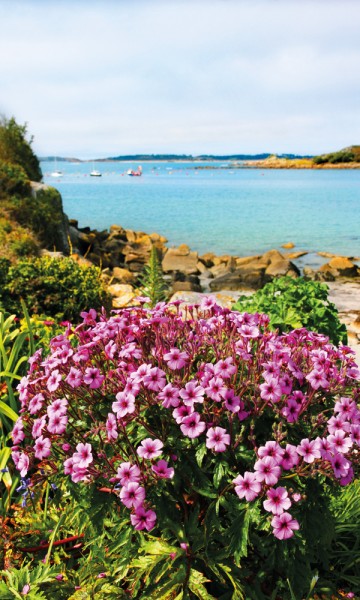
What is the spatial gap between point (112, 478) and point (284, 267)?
58.5 ft

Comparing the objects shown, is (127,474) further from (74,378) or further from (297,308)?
(297,308)

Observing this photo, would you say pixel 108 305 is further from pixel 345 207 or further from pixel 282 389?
pixel 345 207

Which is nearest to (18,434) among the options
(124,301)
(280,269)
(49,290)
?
(49,290)

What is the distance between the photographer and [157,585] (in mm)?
2555

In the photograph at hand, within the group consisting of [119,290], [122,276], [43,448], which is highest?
[43,448]

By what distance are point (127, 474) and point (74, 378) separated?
0.61 metres

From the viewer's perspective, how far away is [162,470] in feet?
7.55

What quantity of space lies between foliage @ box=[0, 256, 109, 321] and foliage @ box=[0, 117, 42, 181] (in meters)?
13.7

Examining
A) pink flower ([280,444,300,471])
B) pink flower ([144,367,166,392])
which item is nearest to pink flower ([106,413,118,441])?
pink flower ([144,367,166,392])

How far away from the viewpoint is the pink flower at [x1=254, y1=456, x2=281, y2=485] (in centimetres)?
220

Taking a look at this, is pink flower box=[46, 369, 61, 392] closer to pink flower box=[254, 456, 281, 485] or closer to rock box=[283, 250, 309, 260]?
pink flower box=[254, 456, 281, 485]

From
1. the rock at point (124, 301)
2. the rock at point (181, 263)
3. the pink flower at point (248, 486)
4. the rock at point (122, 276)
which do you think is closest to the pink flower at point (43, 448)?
the pink flower at point (248, 486)

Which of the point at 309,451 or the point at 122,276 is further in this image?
the point at 122,276

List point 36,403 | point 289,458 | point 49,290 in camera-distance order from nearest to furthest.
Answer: point 289,458 → point 36,403 → point 49,290
